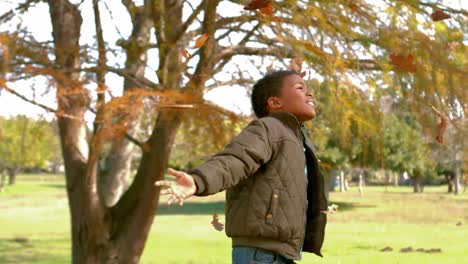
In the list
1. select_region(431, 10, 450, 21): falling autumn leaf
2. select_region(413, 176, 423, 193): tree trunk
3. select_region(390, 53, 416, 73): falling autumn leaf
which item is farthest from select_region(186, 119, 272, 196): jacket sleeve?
select_region(413, 176, 423, 193): tree trunk

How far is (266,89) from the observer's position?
3.13 metres

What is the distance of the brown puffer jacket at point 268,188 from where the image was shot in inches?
107

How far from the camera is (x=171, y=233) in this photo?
18.5 metres

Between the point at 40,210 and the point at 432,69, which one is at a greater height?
the point at 432,69

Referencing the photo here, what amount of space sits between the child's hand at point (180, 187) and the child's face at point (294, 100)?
0.79 meters

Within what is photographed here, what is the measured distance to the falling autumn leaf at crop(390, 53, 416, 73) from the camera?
5.27 m

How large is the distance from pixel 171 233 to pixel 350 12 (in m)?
13.2

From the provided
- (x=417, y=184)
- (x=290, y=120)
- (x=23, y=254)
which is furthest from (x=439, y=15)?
(x=417, y=184)

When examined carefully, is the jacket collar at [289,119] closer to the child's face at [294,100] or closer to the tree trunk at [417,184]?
the child's face at [294,100]

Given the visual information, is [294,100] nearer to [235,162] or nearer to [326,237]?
[235,162]

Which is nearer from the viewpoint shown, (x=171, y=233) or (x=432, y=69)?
(x=432, y=69)

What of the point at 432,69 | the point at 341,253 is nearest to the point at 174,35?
the point at 432,69

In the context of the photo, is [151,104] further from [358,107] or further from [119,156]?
[119,156]

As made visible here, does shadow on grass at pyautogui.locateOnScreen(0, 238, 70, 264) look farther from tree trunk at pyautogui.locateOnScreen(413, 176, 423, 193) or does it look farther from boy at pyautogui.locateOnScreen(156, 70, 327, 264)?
tree trunk at pyautogui.locateOnScreen(413, 176, 423, 193)
